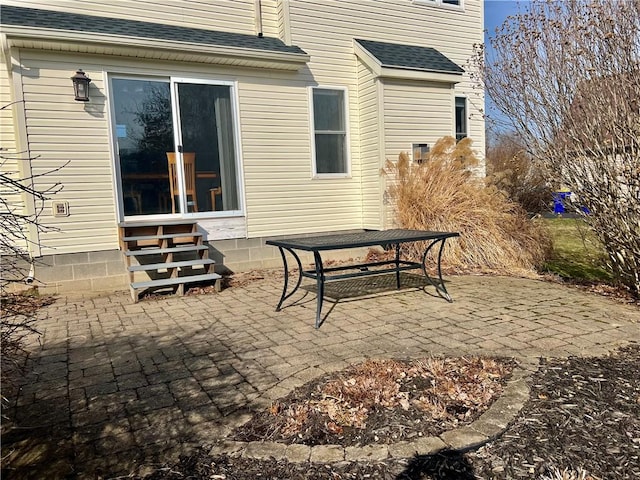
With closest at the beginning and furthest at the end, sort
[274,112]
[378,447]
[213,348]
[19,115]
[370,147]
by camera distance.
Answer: [378,447], [213,348], [19,115], [274,112], [370,147]

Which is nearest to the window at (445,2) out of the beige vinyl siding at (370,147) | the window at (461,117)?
the window at (461,117)

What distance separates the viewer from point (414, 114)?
8367 millimetres

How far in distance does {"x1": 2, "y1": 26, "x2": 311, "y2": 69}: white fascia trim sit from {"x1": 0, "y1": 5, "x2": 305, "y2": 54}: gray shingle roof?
90 mm

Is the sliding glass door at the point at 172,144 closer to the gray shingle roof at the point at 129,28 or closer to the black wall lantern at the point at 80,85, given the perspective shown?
the black wall lantern at the point at 80,85

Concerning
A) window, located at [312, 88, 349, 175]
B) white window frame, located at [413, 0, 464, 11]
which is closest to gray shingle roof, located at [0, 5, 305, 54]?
window, located at [312, 88, 349, 175]

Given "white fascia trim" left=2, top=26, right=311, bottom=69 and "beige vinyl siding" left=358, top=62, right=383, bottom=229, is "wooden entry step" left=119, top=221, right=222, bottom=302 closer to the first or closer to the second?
"white fascia trim" left=2, top=26, right=311, bottom=69

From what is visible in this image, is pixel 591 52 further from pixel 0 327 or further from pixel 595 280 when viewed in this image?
pixel 0 327

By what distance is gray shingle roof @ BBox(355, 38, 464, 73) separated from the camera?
8.03 meters

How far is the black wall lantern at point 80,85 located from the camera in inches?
240

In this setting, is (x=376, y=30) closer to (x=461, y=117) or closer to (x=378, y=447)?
(x=461, y=117)

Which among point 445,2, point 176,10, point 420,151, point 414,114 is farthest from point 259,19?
point 445,2

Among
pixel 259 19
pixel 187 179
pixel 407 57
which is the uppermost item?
pixel 259 19

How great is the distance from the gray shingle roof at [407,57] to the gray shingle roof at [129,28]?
1.49m

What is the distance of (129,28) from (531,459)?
7.22 m
